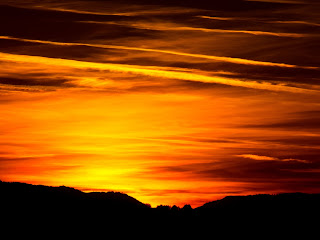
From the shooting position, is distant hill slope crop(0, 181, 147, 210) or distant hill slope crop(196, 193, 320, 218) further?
distant hill slope crop(196, 193, 320, 218)

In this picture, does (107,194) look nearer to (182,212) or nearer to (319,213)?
(182,212)

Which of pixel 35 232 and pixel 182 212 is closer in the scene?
pixel 35 232

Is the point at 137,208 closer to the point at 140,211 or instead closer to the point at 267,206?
the point at 140,211

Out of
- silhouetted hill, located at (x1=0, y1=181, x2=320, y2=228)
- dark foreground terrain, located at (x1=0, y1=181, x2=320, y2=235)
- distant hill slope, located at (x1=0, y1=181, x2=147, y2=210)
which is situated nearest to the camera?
dark foreground terrain, located at (x1=0, y1=181, x2=320, y2=235)

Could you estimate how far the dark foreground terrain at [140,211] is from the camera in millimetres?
69500

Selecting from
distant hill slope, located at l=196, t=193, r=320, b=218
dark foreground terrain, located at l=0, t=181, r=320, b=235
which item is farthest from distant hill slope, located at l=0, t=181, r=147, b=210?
distant hill slope, located at l=196, t=193, r=320, b=218

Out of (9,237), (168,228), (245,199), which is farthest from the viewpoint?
(245,199)

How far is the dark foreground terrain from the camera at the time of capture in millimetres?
69500

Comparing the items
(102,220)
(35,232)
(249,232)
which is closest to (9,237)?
(35,232)

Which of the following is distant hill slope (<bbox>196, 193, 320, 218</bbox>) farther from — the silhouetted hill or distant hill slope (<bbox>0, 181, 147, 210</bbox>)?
distant hill slope (<bbox>0, 181, 147, 210</bbox>)

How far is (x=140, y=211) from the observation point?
72.2m

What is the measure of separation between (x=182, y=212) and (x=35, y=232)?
8544mm

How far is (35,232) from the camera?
66750 mm

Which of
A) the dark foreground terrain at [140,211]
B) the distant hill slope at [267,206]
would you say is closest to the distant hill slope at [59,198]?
the dark foreground terrain at [140,211]
